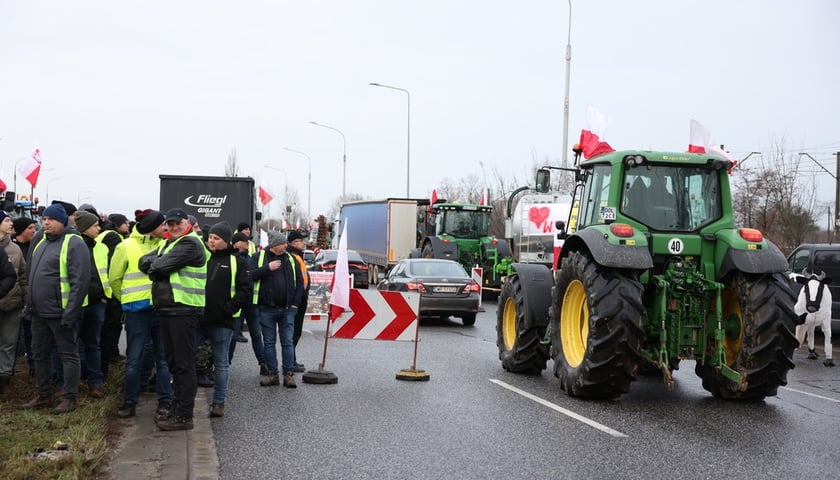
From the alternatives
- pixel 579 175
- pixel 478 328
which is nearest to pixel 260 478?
pixel 579 175

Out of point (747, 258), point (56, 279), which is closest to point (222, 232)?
point (56, 279)

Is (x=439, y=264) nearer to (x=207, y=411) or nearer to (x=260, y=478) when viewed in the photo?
(x=207, y=411)

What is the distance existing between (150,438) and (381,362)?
5728 millimetres

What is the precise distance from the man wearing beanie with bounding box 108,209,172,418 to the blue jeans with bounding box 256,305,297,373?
216 centimetres

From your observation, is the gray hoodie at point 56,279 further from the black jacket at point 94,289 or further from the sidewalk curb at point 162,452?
the sidewalk curb at point 162,452

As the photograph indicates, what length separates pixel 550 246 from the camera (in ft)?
86.6

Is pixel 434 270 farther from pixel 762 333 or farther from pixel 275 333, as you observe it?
pixel 762 333

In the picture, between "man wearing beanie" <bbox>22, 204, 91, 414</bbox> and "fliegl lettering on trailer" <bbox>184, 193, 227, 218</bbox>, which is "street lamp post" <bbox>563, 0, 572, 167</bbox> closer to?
"fliegl lettering on trailer" <bbox>184, 193, 227, 218</bbox>

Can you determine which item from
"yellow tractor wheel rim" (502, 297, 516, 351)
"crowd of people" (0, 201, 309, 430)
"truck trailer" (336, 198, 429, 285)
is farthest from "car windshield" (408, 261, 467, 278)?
"truck trailer" (336, 198, 429, 285)

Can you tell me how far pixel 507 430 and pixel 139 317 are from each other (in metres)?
3.57

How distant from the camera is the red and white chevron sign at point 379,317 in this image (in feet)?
38.0

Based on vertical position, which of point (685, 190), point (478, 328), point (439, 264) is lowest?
point (478, 328)

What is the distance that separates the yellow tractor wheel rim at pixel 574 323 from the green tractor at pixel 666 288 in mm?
13

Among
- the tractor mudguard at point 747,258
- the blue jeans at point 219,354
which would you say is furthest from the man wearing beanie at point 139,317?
the tractor mudguard at point 747,258
